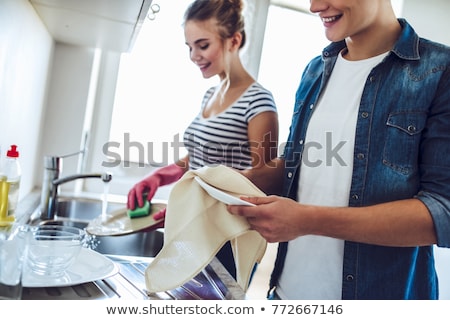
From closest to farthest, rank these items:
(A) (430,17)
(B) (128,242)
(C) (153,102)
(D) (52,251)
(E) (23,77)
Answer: (D) (52,251), (E) (23,77), (B) (128,242), (A) (430,17), (C) (153,102)

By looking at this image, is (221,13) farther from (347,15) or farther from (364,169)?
(364,169)

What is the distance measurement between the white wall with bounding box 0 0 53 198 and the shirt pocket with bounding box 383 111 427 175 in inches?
22.0

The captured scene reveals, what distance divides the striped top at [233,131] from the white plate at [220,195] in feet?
1.02

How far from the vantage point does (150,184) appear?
925mm

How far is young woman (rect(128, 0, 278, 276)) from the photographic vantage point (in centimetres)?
82

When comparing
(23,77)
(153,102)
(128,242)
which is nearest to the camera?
(23,77)

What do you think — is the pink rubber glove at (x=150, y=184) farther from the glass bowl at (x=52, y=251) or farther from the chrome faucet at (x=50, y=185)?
the glass bowl at (x=52, y=251)

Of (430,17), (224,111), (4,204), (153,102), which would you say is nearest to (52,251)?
(4,204)

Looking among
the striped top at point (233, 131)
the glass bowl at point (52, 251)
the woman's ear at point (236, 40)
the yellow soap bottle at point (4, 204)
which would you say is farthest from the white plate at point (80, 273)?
the woman's ear at point (236, 40)

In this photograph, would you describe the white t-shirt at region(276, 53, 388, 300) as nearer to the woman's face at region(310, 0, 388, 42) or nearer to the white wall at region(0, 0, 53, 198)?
the woman's face at region(310, 0, 388, 42)

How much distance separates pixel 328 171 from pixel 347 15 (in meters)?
0.23

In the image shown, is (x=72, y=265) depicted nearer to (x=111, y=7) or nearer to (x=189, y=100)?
(x=111, y=7)

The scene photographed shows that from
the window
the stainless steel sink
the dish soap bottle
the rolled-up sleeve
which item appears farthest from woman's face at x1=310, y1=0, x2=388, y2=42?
the window
